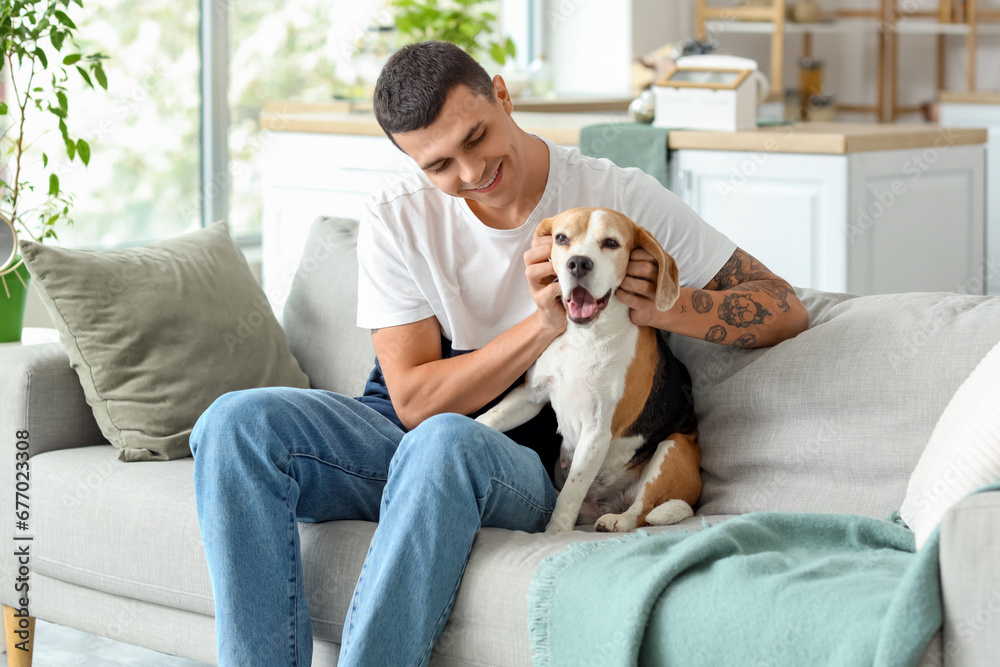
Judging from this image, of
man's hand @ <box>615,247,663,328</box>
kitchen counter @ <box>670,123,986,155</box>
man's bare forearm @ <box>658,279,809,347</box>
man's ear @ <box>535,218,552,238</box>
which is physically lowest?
man's bare forearm @ <box>658,279,809,347</box>

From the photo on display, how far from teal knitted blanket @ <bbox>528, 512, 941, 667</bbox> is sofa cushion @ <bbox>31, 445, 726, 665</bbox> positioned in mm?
64

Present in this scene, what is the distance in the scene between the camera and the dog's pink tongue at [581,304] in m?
1.61

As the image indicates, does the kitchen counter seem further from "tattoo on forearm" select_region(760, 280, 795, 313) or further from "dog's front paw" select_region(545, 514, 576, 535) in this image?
"dog's front paw" select_region(545, 514, 576, 535)

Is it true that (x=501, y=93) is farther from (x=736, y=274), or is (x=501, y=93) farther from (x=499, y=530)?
(x=499, y=530)

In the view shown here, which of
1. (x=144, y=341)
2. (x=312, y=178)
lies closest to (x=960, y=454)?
(x=144, y=341)

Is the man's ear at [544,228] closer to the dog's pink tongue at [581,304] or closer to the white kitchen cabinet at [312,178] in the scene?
the dog's pink tongue at [581,304]

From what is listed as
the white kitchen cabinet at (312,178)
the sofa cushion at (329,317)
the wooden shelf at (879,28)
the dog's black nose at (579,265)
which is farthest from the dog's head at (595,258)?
the wooden shelf at (879,28)

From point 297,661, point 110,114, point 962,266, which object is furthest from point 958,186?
point 110,114

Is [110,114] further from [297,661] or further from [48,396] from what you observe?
[297,661]

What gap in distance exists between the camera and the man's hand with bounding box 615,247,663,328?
164 cm

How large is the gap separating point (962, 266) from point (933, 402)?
184 cm

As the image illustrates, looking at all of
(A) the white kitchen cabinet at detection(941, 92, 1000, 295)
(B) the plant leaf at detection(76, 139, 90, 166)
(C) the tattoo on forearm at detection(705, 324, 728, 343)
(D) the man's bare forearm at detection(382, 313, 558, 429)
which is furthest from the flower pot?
(A) the white kitchen cabinet at detection(941, 92, 1000, 295)

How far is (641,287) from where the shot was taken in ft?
5.40

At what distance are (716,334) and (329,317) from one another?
36.8 inches
